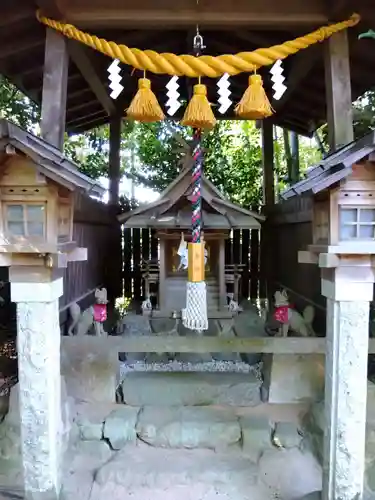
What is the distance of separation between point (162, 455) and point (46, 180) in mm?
3021

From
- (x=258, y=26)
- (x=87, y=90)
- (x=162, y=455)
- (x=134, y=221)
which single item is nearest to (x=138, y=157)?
(x=87, y=90)

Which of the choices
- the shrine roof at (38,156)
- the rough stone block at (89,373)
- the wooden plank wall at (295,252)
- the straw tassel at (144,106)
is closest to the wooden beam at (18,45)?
the straw tassel at (144,106)

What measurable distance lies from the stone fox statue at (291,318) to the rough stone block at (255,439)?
124cm

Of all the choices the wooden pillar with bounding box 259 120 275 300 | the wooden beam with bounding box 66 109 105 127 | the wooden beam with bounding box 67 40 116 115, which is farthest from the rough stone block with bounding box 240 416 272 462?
the wooden beam with bounding box 66 109 105 127

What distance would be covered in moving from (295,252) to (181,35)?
3.55m

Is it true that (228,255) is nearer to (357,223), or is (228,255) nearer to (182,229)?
(182,229)

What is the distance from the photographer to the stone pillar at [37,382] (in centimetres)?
337

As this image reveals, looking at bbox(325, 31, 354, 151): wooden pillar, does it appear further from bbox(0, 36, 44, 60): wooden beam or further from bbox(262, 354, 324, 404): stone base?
bbox(0, 36, 44, 60): wooden beam

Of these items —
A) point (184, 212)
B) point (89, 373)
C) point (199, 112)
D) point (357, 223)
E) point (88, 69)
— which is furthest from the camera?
point (184, 212)

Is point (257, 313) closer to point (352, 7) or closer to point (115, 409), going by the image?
point (115, 409)

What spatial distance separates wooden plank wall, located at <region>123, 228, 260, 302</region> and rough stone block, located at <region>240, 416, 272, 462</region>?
4241 mm

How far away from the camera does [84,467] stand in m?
4.28

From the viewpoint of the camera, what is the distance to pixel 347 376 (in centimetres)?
335

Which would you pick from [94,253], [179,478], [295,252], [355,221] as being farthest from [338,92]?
[94,253]
